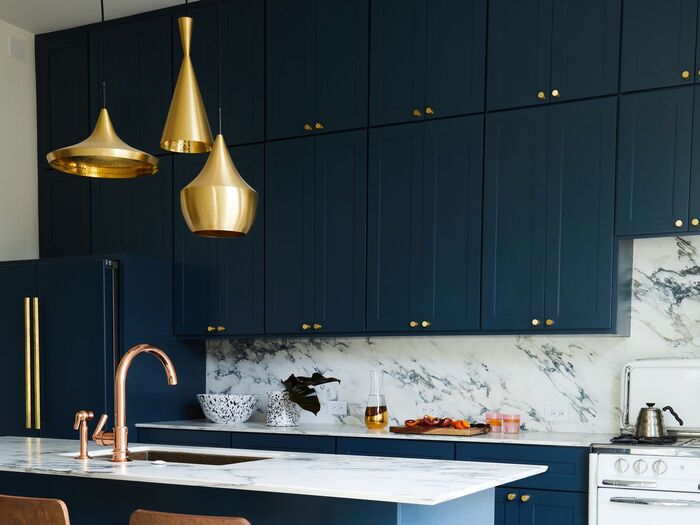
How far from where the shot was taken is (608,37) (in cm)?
386

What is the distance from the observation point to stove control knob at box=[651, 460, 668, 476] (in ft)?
11.3

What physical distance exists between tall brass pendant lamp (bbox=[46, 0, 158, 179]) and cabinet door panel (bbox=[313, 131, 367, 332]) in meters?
1.54

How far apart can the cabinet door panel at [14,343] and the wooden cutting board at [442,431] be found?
2.09m

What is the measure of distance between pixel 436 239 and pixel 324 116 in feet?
2.97

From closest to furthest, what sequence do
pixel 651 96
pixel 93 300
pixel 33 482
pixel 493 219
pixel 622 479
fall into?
pixel 33 482 → pixel 622 479 → pixel 651 96 → pixel 493 219 → pixel 93 300

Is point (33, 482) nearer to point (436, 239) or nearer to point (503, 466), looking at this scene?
point (503, 466)

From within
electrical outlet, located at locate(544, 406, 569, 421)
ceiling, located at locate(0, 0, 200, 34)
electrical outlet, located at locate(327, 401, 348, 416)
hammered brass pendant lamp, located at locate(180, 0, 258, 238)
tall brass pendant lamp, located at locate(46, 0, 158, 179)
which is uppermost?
ceiling, located at locate(0, 0, 200, 34)

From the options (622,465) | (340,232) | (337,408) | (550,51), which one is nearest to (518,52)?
(550,51)

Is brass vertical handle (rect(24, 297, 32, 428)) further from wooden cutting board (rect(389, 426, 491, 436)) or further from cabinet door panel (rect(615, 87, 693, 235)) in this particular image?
cabinet door panel (rect(615, 87, 693, 235))

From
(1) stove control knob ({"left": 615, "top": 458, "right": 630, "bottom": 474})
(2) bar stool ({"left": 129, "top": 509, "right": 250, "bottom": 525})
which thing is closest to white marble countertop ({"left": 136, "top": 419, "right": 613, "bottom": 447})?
(1) stove control knob ({"left": 615, "top": 458, "right": 630, "bottom": 474})

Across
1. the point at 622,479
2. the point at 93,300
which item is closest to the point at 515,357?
the point at 622,479

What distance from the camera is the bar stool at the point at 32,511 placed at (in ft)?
8.15

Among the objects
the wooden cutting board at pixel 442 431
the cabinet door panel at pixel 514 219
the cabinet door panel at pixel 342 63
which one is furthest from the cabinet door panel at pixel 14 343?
the cabinet door panel at pixel 514 219

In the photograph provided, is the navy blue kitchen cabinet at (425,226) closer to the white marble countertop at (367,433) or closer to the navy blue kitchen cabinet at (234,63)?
the white marble countertop at (367,433)
